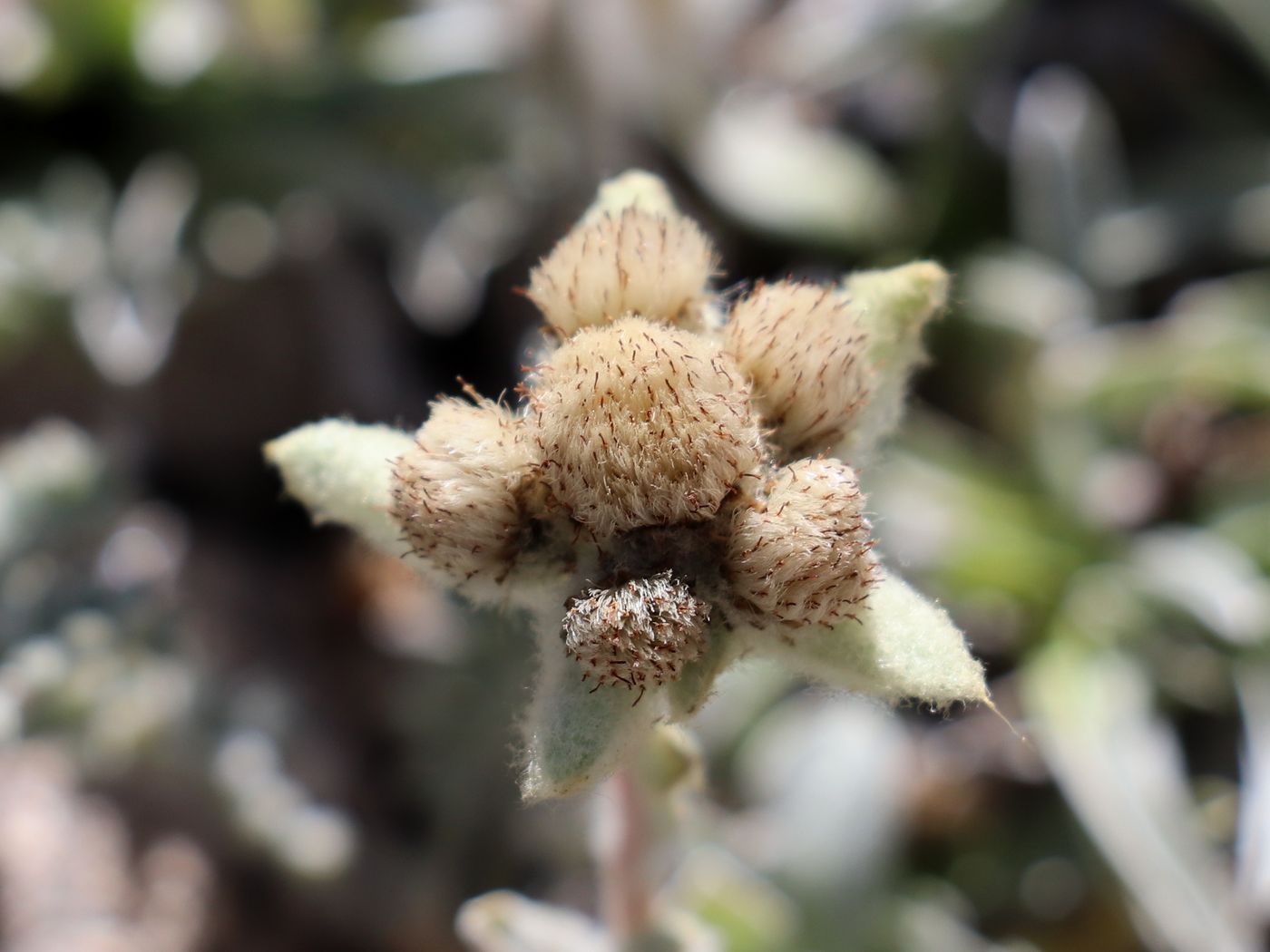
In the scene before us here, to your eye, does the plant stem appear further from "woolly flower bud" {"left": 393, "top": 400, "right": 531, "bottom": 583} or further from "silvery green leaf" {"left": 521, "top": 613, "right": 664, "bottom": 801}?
"woolly flower bud" {"left": 393, "top": 400, "right": 531, "bottom": 583}

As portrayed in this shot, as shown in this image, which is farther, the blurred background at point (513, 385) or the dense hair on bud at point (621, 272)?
the blurred background at point (513, 385)

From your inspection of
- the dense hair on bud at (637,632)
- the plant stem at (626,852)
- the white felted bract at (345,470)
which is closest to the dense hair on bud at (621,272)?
the white felted bract at (345,470)

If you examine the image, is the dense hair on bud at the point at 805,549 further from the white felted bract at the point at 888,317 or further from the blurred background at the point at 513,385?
the blurred background at the point at 513,385

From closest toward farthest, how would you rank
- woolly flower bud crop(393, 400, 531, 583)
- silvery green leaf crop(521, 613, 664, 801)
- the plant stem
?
silvery green leaf crop(521, 613, 664, 801) < woolly flower bud crop(393, 400, 531, 583) < the plant stem

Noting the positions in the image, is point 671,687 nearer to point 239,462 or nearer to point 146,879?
point 146,879

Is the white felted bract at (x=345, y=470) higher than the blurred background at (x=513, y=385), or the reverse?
the white felted bract at (x=345, y=470)

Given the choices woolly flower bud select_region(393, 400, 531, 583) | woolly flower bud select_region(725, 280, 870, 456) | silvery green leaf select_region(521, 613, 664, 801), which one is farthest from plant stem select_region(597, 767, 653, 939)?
woolly flower bud select_region(725, 280, 870, 456)

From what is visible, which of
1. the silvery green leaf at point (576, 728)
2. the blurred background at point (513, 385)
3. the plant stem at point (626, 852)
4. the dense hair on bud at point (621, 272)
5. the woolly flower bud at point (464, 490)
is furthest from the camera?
Result: the blurred background at point (513, 385)
